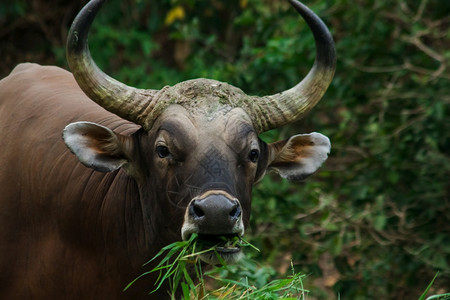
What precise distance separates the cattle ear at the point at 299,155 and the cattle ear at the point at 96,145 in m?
0.95

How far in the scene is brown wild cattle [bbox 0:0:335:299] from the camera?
16.5 ft

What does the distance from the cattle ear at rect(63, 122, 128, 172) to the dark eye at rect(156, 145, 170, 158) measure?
0.88 feet

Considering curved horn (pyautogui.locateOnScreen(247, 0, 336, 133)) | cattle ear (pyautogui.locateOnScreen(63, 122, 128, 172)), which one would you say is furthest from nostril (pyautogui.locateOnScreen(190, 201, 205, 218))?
curved horn (pyautogui.locateOnScreen(247, 0, 336, 133))

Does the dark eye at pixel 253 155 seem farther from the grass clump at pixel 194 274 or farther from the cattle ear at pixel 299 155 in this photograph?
the grass clump at pixel 194 274

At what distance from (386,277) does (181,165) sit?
377cm

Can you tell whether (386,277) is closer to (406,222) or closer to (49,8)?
(406,222)

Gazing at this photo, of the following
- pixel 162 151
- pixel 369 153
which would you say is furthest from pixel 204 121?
pixel 369 153

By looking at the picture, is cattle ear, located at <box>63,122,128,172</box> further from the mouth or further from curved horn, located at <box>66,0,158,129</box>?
the mouth

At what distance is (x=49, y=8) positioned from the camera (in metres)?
12.6

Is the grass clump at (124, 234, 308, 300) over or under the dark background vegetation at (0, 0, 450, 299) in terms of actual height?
over

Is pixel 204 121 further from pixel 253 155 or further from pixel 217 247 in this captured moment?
pixel 217 247

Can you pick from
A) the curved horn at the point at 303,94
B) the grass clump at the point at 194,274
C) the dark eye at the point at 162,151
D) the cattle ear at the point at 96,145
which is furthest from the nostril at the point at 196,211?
the curved horn at the point at 303,94

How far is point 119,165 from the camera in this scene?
17.2 ft

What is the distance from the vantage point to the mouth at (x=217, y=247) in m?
4.75
